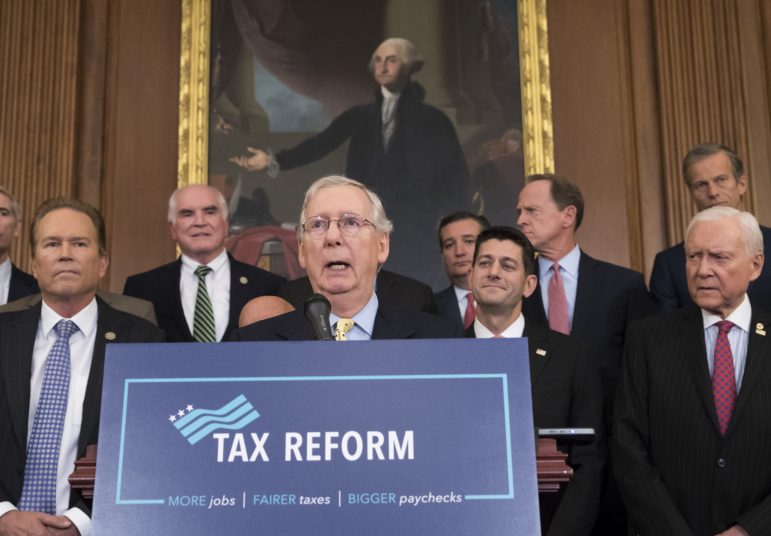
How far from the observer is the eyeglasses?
2.76 m

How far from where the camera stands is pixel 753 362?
3.60 metres

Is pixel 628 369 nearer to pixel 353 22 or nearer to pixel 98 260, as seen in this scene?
pixel 98 260

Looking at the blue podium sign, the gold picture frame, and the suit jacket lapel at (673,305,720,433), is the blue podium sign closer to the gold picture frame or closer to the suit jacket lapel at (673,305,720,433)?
the suit jacket lapel at (673,305,720,433)

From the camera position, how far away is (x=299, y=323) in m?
2.71

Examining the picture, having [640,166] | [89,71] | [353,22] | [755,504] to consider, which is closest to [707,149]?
[640,166]

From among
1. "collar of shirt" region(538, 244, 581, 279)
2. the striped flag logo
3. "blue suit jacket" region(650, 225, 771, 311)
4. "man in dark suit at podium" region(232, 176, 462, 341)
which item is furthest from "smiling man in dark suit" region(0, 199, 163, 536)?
"blue suit jacket" region(650, 225, 771, 311)

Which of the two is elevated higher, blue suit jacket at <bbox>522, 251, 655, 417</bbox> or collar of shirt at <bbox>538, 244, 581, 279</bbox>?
collar of shirt at <bbox>538, 244, 581, 279</bbox>

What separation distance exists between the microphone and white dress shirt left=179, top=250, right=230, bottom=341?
2530 mm

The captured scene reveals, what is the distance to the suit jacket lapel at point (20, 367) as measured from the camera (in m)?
3.33

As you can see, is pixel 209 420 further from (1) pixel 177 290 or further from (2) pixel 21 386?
(1) pixel 177 290

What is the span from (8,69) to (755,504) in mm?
4764

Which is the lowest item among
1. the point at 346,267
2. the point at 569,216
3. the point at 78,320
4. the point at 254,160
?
the point at 346,267

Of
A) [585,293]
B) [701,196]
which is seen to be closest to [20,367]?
[585,293]

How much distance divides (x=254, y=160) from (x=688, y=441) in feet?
10.5
